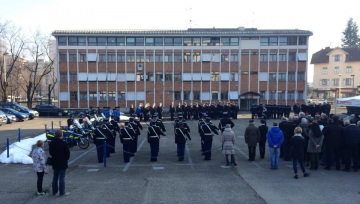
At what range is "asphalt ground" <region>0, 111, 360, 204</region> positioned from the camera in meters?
8.42

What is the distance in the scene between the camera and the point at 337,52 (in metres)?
76.0

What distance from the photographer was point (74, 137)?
16.8 metres

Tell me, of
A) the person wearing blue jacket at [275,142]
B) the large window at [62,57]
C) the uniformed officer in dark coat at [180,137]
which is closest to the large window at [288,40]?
the large window at [62,57]

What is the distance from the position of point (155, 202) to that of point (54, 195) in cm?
296

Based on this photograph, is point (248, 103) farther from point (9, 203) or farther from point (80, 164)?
point (9, 203)

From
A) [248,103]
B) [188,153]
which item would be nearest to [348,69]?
[248,103]

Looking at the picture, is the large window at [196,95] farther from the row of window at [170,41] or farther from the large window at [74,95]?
the large window at [74,95]

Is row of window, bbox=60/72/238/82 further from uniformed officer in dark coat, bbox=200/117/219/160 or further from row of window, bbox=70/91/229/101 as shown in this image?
uniformed officer in dark coat, bbox=200/117/219/160

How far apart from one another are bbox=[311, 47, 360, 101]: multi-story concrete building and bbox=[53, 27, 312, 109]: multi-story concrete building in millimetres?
29276

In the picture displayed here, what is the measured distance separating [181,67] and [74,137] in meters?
34.8

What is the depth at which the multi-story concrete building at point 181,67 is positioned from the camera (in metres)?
49.6

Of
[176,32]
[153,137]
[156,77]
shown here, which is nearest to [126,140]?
[153,137]

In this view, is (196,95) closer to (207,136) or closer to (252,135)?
(207,136)

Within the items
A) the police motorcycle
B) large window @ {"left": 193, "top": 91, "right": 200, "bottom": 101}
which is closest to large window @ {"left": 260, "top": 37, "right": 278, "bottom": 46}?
large window @ {"left": 193, "top": 91, "right": 200, "bottom": 101}
